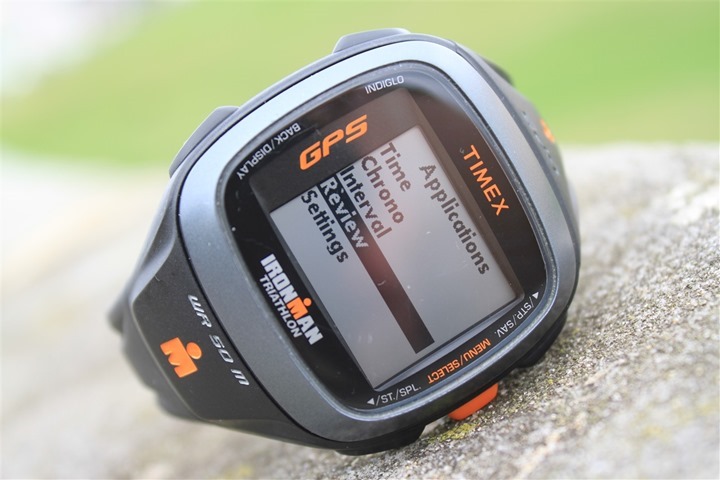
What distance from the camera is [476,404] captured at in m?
1.38

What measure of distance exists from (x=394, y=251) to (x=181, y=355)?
49 cm

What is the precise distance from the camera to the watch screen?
1374 millimetres

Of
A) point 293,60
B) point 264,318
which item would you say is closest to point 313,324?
point 264,318

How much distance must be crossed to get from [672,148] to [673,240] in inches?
30.1

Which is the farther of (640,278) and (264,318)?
(640,278)

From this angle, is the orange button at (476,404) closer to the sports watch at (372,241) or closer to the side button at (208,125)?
the sports watch at (372,241)

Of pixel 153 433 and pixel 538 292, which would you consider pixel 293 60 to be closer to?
pixel 153 433

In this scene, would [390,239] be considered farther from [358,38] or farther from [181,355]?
[181,355]

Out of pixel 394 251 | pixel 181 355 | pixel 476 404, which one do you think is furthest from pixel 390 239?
pixel 181 355

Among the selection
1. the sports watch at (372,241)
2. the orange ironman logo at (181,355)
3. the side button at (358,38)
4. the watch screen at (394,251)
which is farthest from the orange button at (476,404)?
the side button at (358,38)

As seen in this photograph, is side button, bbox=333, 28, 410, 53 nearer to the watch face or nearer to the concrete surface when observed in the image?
the watch face

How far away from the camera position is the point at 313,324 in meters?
1.37

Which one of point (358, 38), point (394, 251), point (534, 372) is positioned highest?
point (358, 38)

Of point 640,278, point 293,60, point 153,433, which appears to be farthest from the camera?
point 293,60
